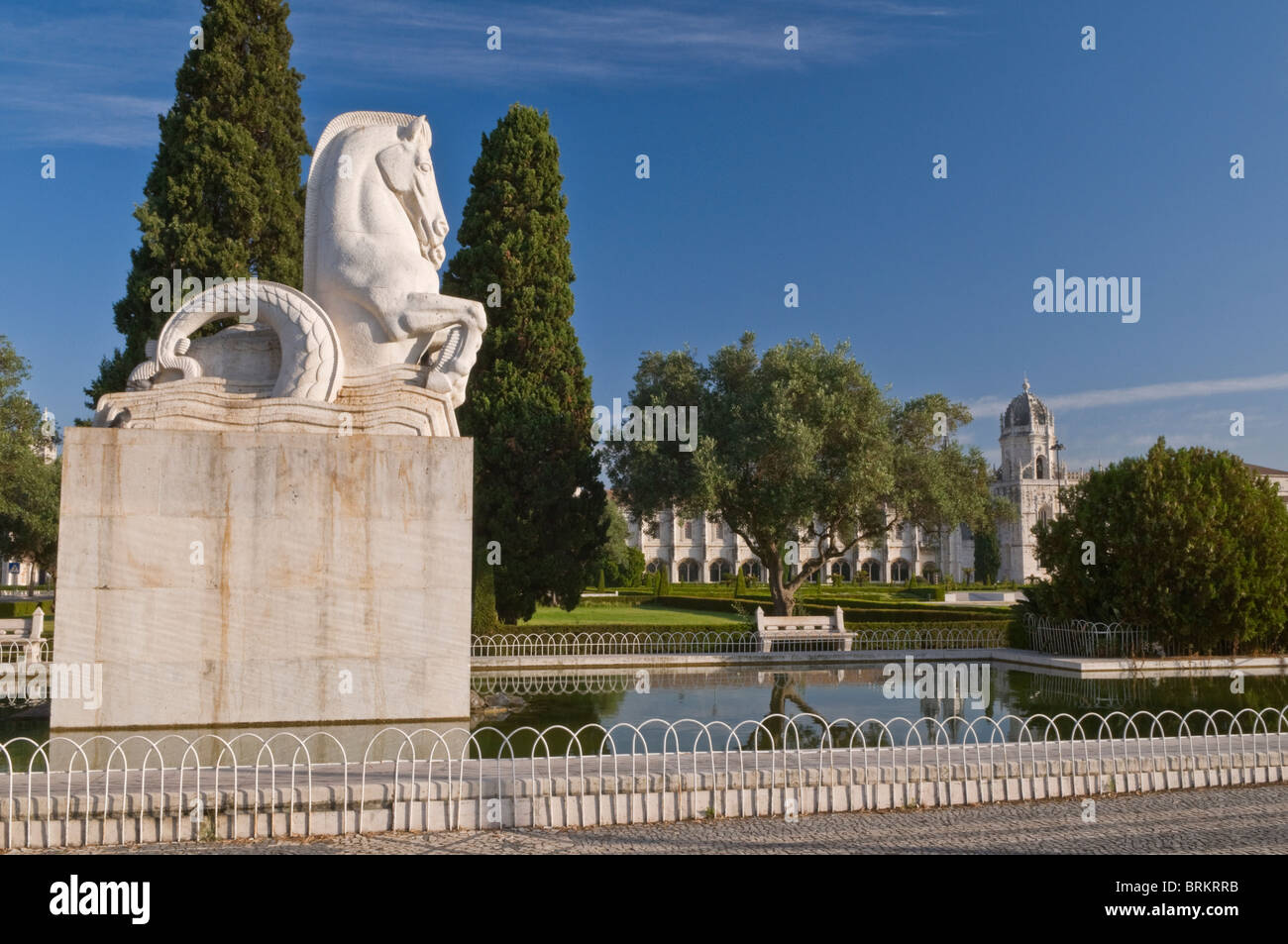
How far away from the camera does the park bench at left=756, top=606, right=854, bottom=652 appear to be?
1523 centimetres

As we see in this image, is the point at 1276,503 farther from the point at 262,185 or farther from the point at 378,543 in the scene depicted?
the point at 262,185

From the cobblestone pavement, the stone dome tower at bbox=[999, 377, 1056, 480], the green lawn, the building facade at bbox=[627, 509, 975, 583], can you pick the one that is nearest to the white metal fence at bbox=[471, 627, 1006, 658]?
the green lawn

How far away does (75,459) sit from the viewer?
302 inches

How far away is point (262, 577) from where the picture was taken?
25.8 feet

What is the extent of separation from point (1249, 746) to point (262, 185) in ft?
51.7

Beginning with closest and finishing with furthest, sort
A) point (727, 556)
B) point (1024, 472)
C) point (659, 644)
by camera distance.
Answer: point (659, 644)
point (727, 556)
point (1024, 472)

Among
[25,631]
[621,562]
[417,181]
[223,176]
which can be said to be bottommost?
[621,562]

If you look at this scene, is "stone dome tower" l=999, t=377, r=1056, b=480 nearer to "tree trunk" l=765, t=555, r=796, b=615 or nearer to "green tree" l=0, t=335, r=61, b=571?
"tree trunk" l=765, t=555, r=796, b=615

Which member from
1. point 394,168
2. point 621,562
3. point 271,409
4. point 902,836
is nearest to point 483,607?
point 271,409

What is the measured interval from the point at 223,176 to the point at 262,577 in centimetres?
1055

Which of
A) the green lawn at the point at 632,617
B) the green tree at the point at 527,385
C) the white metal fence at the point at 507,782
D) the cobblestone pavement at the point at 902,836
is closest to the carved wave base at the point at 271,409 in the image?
the white metal fence at the point at 507,782

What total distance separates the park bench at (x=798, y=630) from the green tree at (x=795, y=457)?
3.62 meters

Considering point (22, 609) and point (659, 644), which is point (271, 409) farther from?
point (22, 609)

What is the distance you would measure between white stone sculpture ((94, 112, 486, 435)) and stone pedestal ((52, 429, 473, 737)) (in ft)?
1.06
